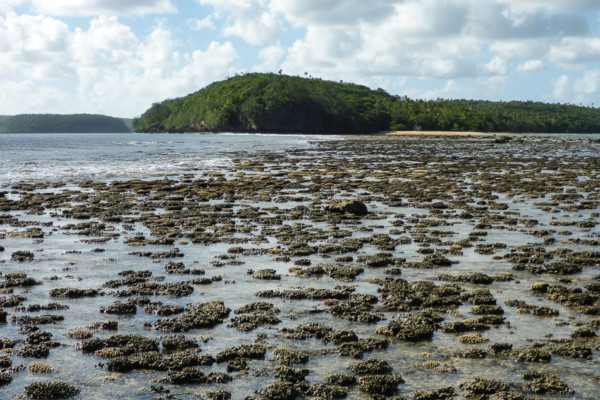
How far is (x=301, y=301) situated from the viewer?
1597 cm

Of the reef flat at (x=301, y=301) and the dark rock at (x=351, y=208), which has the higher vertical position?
the dark rock at (x=351, y=208)

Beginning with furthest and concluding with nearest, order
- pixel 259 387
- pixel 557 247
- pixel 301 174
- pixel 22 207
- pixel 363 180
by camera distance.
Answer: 1. pixel 301 174
2. pixel 363 180
3. pixel 22 207
4. pixel 557 247
5. pixel 259 387

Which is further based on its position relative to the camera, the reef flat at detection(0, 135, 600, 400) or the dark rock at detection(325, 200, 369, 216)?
the dark rock at detection(325, 200, 369, 216)

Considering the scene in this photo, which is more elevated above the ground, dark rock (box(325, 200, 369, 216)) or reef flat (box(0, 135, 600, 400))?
dark rock (box(325, 200, 369, 216))

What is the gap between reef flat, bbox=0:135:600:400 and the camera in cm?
1098

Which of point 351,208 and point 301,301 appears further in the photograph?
point 351,208

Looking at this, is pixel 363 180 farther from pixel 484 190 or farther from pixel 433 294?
pixel 433 294

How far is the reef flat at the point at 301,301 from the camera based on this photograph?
1098 cm

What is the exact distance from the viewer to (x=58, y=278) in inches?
715

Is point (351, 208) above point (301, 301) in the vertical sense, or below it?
above

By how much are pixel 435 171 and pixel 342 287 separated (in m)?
43.1

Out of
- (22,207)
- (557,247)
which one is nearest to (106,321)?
(557,247)

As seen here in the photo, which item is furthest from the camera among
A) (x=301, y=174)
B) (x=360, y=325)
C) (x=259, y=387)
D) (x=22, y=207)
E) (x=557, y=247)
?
(x=301, y=174)

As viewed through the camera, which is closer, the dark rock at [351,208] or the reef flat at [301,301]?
the reef flat at [301,301]
